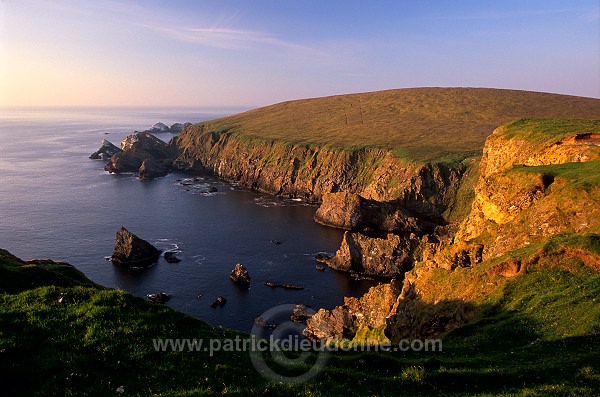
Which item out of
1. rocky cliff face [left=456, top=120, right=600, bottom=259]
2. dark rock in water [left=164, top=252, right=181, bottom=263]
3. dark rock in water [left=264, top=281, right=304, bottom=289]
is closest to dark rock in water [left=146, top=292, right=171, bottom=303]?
dark rock in water [left=164, top=252, right=181, bottom=263]

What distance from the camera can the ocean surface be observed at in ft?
261

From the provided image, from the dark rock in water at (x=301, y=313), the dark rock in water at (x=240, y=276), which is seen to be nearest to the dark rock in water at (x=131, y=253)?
the dark rock in water at (x=240, y=276)

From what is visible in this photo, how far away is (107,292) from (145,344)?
14.2 ft

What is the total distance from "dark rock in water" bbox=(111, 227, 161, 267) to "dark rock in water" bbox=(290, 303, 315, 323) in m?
43.5

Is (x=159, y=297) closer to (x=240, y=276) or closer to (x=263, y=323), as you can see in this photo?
(x=240, y=276)

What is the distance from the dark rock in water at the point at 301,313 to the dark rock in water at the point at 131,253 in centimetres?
4346

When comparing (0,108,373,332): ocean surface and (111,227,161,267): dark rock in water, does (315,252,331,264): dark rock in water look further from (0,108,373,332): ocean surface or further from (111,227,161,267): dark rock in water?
(111,227,161,267): dark rock in water

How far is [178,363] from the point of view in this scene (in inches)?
573

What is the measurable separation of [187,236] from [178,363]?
338ft

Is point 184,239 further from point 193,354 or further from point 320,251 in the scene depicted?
point 193,354

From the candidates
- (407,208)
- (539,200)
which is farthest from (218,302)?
(407,208)

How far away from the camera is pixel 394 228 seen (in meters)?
120

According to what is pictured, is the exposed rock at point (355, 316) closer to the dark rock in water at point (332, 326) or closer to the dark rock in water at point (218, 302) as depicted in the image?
the dark rock in water at point (332, 326)

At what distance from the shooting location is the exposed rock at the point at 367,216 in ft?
395
